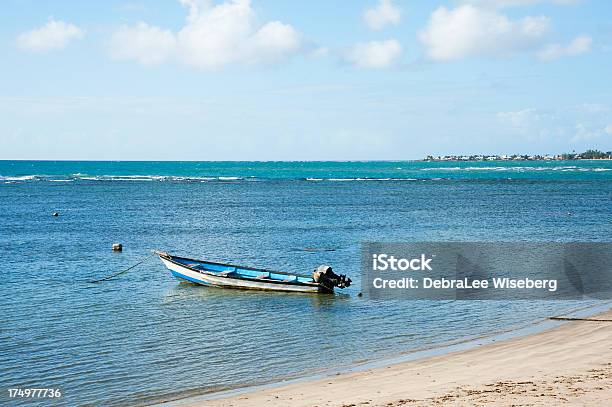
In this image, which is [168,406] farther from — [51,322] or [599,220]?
[599,220]

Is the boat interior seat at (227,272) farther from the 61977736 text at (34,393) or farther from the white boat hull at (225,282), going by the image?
the 61977736 text at (34,393)

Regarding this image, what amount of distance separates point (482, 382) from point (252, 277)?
1658 centimetres

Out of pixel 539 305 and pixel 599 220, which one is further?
pixel 599 220

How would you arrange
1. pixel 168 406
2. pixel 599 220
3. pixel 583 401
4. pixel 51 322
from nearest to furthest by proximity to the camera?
pixel 583 401 → pixel 168 406 → pixel 51 322 → pixel 599 220

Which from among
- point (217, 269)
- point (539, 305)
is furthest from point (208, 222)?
point (539, 305)

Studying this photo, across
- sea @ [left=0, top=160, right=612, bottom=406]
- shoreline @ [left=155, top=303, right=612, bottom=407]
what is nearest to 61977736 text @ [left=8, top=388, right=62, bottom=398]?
sea @ [left=0, top=160, right=612, bottom=406]

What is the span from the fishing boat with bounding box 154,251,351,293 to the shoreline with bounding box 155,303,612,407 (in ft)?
30.0

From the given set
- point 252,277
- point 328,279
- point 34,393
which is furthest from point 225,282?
point 34,393

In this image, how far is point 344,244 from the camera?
48.3 meters

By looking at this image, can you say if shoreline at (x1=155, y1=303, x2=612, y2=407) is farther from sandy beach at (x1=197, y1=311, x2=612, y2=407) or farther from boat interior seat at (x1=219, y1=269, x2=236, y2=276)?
boat interior seat at (x1=219, y1=269, x2=236, y2=276)

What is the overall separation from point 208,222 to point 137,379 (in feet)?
153

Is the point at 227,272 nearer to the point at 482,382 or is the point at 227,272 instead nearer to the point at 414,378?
the point at 414,378

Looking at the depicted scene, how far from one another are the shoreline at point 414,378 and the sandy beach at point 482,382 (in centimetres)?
2

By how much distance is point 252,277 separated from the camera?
107 feet
